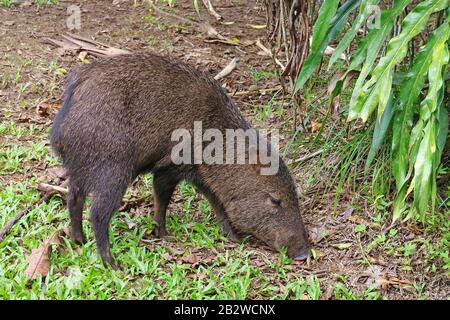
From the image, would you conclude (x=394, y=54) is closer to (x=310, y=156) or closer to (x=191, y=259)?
(x=310, y=156)

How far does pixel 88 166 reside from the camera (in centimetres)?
448

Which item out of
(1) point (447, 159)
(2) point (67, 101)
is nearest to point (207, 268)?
(2) point (67, 101)

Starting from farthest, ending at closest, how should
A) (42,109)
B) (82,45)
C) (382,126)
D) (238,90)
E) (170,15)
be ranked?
(170,15) → (82,45) → (238,90) → (42,109) → (382,126)

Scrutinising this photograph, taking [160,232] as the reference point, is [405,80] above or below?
above

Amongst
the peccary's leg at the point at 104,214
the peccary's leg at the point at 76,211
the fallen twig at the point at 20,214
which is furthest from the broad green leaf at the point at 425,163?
the fallen twig at the point at 20,214

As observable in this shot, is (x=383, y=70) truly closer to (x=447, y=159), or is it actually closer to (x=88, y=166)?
(x=447, y=159)

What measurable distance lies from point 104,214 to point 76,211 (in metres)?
0.32

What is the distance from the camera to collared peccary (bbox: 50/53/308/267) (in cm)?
450

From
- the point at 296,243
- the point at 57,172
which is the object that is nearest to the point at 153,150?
the point at 296,243

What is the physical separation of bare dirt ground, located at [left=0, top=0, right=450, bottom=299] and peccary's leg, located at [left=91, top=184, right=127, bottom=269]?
38.6 inches

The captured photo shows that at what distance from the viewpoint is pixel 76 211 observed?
15.5 feet

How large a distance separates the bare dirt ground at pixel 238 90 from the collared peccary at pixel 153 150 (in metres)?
0.32

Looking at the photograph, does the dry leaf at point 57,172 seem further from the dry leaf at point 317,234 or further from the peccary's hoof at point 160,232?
the dry leaf at point 317,234

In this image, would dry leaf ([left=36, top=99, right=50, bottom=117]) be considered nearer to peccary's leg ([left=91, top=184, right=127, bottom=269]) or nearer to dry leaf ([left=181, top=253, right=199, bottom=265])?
peccary's leg ([left=91, top=184, right=127, bottom=269])
